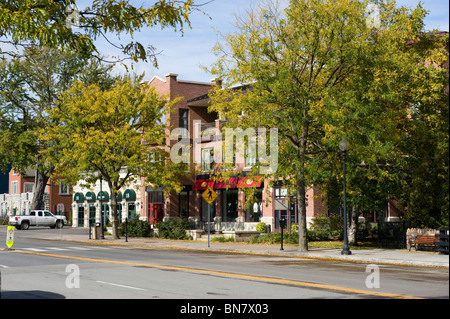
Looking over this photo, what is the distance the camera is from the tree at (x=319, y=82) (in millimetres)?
25078

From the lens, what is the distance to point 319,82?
27750 millimetres

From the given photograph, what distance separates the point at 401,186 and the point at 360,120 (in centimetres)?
521

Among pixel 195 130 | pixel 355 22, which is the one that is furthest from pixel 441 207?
pixel 195 130

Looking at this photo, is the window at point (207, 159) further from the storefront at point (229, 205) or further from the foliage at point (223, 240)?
the foliage at point (223, 240)

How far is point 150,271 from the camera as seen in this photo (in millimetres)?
17250

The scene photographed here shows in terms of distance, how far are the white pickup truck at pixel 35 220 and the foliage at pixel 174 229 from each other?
21.5 meters

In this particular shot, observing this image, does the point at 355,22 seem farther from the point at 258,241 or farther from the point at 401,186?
the point at 258,241

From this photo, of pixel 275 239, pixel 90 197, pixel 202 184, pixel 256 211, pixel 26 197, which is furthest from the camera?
pixel 26 197

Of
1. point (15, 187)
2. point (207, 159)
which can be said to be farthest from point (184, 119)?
point (15, 187)

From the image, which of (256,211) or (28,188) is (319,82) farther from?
(28,188)

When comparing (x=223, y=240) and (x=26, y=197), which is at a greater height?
(x=26, y=197)

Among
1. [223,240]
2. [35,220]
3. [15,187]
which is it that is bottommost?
[223,240]

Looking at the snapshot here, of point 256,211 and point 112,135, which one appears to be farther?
point 256,211

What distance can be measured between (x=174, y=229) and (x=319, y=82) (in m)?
18.3
